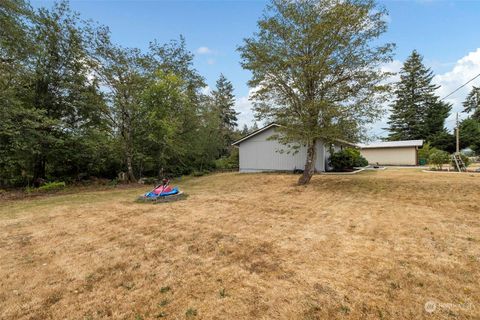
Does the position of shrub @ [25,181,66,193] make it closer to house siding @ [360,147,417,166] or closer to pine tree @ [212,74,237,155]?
pine tree @ [212,74,237,155]

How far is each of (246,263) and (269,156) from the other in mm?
14076

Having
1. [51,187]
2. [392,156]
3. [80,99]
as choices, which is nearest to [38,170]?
[51,187]

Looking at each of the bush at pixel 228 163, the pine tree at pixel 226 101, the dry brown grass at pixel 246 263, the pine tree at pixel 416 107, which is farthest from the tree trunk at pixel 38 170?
the pine tree at pixel 416 107

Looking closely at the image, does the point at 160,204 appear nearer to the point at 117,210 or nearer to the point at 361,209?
the point at 117,210

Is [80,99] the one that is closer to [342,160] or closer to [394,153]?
[342,160]

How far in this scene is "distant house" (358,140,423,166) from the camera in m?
22.6

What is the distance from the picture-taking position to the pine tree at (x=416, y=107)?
3262 centimetres

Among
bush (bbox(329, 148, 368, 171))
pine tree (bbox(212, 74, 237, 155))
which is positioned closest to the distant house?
bush (bbox(329, 148, 368, 171))

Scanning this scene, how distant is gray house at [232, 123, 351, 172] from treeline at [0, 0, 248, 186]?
497 cm

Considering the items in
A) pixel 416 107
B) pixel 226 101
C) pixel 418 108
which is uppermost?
pixel 226 101

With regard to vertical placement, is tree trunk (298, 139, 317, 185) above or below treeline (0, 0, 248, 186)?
below

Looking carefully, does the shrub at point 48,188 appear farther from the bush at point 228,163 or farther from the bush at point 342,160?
the bush at point 342,160

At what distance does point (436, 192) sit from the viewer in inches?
307

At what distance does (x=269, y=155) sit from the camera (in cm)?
1709
